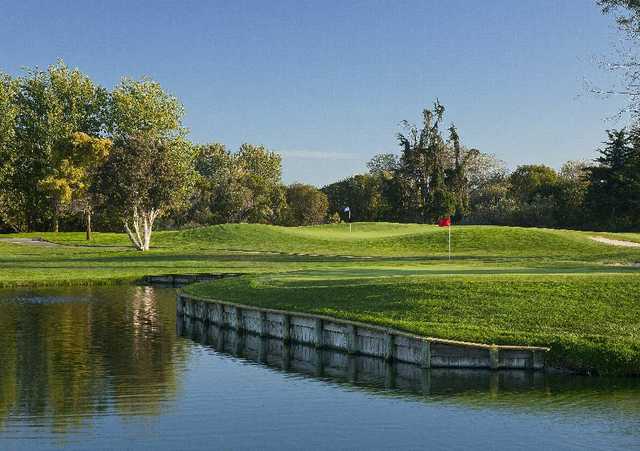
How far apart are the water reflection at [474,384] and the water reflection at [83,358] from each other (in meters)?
3.89

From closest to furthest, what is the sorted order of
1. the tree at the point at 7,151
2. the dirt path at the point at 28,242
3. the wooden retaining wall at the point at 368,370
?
the wooden retaining wall at the point at 368,370
the dirt path at the point at 28,242
the tree at the point at 7,151

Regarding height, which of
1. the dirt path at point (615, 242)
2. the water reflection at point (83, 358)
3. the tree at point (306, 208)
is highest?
the tree at point (306, 208)

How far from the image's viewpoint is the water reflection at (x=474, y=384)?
21094 millimetres

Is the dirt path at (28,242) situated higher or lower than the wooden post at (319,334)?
higher

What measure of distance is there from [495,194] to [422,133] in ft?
45.6

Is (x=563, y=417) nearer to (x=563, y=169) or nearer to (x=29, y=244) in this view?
(x=29, y=244)

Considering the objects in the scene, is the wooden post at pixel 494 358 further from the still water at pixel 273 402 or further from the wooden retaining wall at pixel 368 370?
the still water at pixel 273 402

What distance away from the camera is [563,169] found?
464ft

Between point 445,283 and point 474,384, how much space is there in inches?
356

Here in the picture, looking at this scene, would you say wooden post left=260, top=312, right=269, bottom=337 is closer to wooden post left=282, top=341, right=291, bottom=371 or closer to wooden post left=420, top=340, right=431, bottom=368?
wooden post left=282, top=341, right=291, bottom=371

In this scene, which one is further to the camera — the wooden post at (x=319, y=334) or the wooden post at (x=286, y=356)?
the wooden post at (x=319, y=334)

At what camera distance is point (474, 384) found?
76.5ft

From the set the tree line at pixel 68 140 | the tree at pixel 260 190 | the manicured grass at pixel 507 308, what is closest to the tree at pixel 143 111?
the tree line at pixel 68 140

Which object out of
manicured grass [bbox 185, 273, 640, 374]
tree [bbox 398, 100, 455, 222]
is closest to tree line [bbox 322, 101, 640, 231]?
tree [bbox 398, 100, 455, 222]
